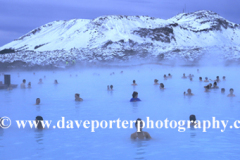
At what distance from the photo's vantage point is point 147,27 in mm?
84312

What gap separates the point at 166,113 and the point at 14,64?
32.3m

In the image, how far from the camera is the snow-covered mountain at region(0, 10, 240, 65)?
4728 centimetres

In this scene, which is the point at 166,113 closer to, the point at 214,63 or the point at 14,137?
the point at 14,137

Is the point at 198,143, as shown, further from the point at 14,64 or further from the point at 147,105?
the point at 14,64

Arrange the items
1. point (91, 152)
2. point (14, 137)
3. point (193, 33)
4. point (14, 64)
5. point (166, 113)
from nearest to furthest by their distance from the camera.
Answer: point (91, 152) → point (14, 137) → point (166, 113) → point (14, 64) → point (193, 33)

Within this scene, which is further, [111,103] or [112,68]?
[112,68]

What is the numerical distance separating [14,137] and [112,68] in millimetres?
34562

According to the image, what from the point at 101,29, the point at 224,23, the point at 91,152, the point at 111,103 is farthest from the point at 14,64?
the point at 224,23

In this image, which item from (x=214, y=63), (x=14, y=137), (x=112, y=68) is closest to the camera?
(x=14, y=137)

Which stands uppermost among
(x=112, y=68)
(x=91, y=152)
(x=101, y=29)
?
(x=101, y=29)

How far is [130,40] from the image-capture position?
69.9m

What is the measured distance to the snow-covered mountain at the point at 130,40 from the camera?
155ft

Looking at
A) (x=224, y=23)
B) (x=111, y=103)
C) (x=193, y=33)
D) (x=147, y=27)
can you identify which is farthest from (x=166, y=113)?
(x=224, y=23)

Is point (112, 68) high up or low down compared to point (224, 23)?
down
